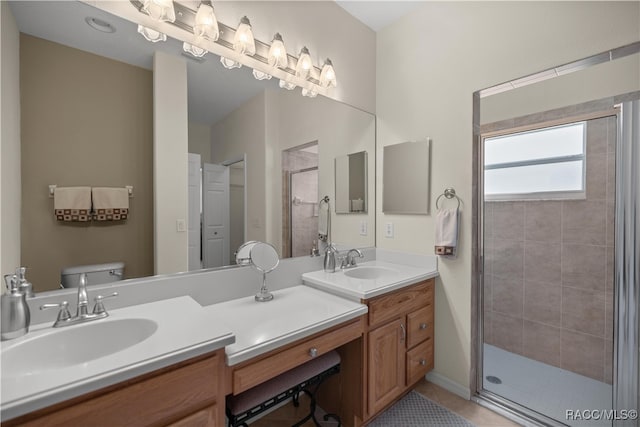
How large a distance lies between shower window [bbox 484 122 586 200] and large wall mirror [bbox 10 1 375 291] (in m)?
1.77

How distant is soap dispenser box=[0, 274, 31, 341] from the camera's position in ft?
2.75

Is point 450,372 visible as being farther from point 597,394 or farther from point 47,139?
point 47,139

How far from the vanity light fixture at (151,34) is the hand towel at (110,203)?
0.69m

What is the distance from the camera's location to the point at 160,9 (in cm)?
122

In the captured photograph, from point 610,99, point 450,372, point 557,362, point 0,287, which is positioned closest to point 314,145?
point 0,287

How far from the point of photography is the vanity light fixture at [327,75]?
190 cm

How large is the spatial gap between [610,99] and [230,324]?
2.76 metres

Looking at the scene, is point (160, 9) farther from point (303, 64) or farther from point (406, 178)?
point (406, 178)

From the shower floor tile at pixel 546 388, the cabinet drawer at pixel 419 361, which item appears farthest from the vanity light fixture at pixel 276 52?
the shower floor tile at pixel 546 388

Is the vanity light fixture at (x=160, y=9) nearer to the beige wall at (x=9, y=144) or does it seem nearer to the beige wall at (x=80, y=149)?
the beige wall at (x=80, y=149)

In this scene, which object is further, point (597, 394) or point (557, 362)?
point (557, 362)

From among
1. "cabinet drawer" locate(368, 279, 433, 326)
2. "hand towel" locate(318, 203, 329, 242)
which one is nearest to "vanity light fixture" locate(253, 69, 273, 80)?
"hand towel" locate(318, 203, 329, 242)

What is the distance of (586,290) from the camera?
6.70 feet

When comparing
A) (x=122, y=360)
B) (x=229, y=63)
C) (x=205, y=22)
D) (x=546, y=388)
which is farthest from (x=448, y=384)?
(x=205, y=22)
